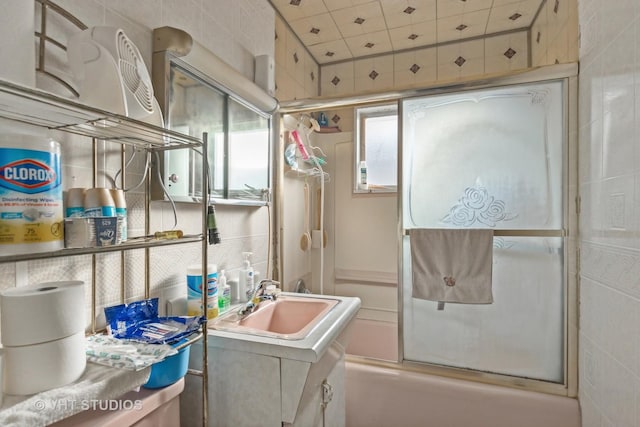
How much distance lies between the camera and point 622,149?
1041 mm

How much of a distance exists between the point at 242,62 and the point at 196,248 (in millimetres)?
925

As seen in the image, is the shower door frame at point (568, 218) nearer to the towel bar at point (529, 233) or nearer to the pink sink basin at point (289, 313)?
the towel bar at point (529, 233)

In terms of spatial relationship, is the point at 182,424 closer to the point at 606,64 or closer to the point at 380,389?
the point at 380,389

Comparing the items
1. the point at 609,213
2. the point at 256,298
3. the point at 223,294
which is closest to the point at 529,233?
the point at 609,213

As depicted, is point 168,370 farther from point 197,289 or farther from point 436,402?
point 436,402

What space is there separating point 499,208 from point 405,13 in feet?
4.45

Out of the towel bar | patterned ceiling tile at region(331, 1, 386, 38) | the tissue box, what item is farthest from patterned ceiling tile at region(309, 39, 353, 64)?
the tissue box

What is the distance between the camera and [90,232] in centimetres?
61

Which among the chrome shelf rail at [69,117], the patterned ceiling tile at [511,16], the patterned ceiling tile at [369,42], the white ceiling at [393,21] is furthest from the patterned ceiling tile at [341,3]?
the chrome shelf rail at [69,117]

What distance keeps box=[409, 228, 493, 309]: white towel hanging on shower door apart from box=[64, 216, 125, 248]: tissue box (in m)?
1.30

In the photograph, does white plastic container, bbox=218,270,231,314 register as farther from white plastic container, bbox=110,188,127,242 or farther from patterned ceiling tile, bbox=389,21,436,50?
patterned ceiling tile, bbox=389,21,436,50

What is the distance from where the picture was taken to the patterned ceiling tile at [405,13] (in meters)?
1.90

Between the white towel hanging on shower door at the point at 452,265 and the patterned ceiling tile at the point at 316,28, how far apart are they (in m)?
1.46

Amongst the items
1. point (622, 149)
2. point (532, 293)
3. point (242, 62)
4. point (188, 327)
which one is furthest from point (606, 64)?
point (188, 327)
